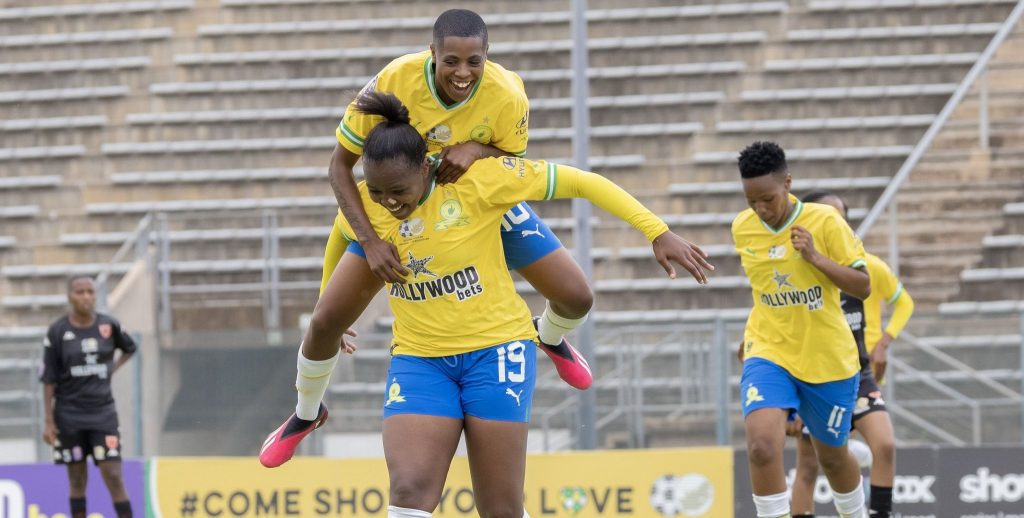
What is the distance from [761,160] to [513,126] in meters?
1.82

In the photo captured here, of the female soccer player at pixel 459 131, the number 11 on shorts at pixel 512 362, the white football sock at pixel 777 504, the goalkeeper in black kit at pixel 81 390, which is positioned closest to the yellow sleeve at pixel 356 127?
the female soccer player at pixel 459 131

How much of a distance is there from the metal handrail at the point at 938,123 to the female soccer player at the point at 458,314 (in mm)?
8926

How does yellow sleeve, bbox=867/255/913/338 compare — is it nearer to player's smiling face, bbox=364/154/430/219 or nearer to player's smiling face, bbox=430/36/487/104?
player's smiling face, bbox=430/36/487/104

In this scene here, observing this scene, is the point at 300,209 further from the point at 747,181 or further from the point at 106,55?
the point at 747,181

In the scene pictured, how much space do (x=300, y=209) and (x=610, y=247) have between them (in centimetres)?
317

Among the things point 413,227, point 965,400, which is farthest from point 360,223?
point 965,400

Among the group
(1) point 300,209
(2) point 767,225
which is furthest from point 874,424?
(1) point 300,209

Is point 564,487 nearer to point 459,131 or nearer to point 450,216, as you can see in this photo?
point 459,131

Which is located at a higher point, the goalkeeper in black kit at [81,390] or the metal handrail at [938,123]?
the metal handrail at [938,123]

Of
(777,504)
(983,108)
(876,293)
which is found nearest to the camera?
(777,504)

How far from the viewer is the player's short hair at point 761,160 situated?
7.59m

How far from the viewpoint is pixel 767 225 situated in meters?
8.06

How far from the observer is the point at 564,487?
1099 cm

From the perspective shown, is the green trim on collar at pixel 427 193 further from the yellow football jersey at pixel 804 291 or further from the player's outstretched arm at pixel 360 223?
the yellow football jersey at pixel 804 291
